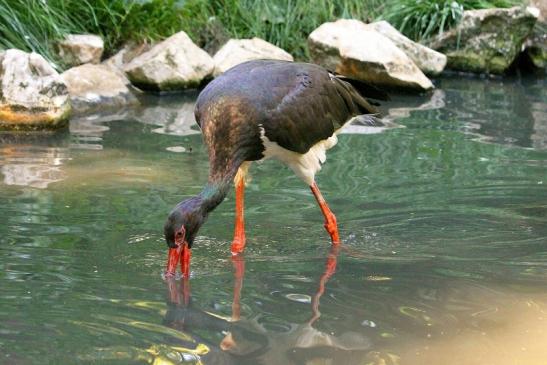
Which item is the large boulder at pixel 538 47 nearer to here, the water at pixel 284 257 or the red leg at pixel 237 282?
the water at pixel 284 257

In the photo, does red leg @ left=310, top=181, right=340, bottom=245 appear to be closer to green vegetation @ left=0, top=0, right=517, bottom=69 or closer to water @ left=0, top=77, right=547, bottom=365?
water @ left=0, top=77, right=547, bottom=365

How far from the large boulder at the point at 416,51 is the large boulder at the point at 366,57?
52 cm

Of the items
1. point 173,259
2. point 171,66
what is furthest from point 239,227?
point 171,66

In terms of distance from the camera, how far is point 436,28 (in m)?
12.7

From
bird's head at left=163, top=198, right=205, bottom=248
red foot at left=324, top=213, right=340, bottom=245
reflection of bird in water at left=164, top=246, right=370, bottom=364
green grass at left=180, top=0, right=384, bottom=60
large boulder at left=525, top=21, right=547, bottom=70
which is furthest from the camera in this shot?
large boulder at left=525, top=21, right=547, bottom=70

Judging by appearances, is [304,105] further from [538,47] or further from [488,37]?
[538,47]

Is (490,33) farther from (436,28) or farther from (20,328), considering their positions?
(20,328)

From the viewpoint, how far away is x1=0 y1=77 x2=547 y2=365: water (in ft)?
12.9

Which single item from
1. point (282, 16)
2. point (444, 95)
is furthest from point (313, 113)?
point (282, 16)

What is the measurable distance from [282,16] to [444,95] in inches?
98.3

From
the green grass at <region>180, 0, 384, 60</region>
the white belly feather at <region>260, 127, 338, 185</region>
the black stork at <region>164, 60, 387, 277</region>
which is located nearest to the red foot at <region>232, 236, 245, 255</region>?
the black stork at <region>164, 60, 387, 277</region>

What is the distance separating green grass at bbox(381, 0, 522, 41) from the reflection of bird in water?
8737 millimetres

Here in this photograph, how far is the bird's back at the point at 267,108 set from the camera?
503 cm

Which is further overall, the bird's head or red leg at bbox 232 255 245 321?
the bird's head
